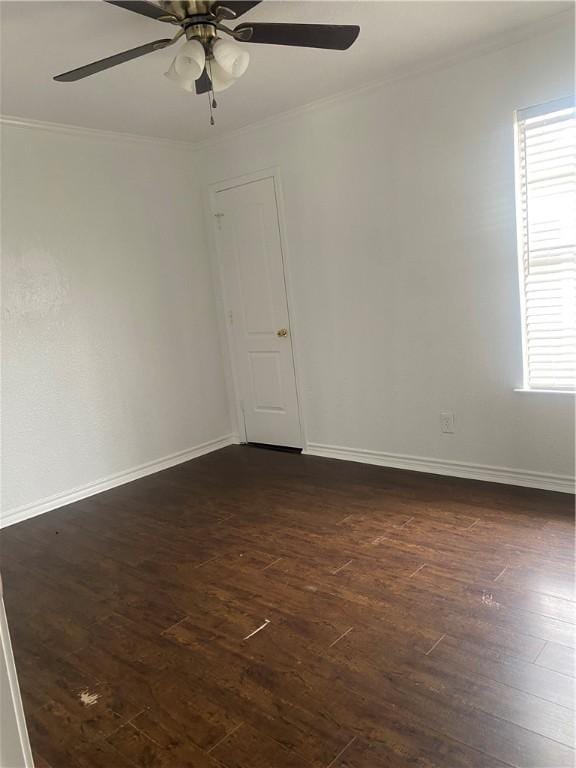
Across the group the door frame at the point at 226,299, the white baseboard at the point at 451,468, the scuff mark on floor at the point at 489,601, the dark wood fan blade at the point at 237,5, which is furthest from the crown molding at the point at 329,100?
the scuff mark on floor at the point at 489,601

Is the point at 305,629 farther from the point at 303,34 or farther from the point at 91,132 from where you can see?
the point at 91,132

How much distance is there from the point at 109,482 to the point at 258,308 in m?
1.77

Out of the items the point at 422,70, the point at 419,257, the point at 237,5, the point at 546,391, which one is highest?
the point at 422,70

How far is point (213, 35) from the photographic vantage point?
85.1 inches

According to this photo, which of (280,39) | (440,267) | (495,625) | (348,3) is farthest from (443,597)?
(348,3)

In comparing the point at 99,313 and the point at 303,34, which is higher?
the point at 303,34

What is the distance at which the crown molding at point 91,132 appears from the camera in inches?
145

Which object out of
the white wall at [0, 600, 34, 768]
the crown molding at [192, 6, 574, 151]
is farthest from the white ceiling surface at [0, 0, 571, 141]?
the white wall at [0, 600, 34, 768]

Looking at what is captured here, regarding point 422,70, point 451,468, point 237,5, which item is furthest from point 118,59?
point 451,468

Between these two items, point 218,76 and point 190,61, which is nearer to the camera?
point 190,61

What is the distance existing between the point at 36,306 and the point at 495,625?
3.31 m

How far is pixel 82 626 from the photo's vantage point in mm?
2537

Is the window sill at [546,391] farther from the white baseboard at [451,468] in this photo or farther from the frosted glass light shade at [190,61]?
the frosted glass light shade at [190,61]

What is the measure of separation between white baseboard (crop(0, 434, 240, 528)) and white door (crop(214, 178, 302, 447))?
0.36 meters
